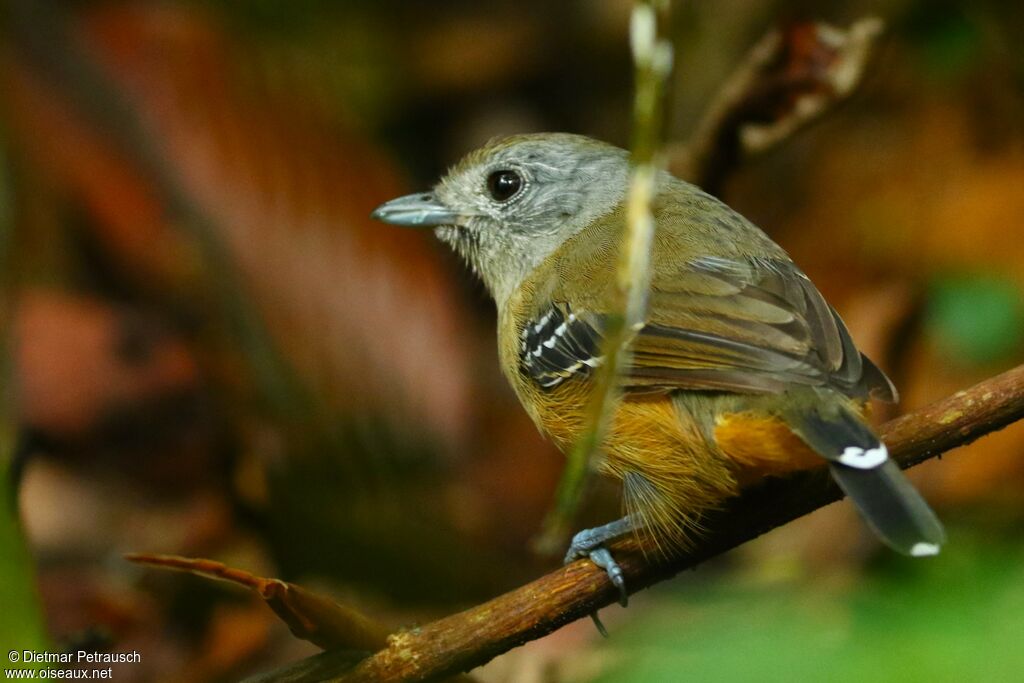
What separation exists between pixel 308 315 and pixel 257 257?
298mm

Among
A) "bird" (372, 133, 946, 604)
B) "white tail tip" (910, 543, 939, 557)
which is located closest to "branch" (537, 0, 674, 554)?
"bird" (372, 133, 946, 604)

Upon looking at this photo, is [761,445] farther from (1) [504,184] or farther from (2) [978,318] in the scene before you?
(2) [978,318]

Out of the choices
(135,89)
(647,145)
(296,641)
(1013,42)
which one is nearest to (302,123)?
(135,89)

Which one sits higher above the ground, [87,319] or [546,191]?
[87,319]

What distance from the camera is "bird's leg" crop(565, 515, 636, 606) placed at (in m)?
2.57

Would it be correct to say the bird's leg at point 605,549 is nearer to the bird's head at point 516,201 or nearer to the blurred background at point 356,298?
the blurred background at point 356,298

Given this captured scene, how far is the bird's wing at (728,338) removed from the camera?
2.57 metres

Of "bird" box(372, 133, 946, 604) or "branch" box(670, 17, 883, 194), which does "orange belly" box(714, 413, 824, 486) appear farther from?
"branch" box(670, 17, 883, 194)

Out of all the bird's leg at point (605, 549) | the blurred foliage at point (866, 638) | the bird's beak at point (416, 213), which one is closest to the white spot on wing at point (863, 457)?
the blurred foliage at point (866, 638)

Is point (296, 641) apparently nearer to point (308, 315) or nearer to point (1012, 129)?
point (308, 315)

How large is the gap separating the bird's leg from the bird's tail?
0.51 meters

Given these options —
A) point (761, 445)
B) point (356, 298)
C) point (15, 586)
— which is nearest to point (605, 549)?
point (761, 445)

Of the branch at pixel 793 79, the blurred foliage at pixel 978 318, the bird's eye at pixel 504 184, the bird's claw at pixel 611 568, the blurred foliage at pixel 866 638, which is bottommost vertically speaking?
the blurred foliage at pixel 866 638

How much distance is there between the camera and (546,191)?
3.68 meters
